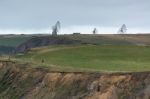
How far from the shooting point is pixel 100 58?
64375 millimetres

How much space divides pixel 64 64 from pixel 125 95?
16371 mm

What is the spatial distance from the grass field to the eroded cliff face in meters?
2.77

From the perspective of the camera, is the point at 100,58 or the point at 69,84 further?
the point at 100,58

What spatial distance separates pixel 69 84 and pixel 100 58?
16114mm

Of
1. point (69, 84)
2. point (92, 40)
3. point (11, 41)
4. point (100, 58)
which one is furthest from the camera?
point (11, 41)

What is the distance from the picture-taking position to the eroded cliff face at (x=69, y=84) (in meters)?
43.1

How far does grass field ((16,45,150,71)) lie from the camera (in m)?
53.1

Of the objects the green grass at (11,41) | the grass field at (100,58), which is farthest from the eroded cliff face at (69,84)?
the green grass at (11,41)

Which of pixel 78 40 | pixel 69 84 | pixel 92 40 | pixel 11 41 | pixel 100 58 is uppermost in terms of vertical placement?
pixel 100 58

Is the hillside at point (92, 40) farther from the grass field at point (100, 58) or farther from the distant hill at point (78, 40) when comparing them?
the grass field at point (100, 58)

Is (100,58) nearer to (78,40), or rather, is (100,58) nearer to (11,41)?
(78,40)

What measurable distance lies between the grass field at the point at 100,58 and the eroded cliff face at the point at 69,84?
277 cm

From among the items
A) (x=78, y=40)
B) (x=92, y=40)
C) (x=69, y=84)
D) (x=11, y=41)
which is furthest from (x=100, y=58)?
(x=11, y=41)

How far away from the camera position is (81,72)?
161ft
